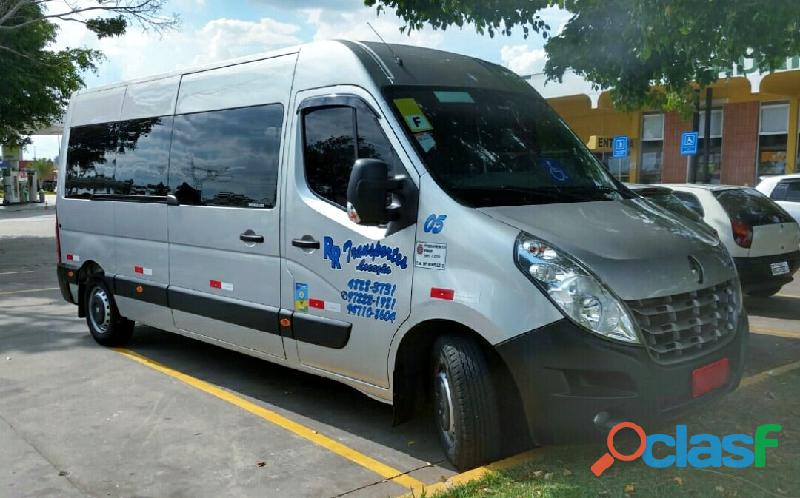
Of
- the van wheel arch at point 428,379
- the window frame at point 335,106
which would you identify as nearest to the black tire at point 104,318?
the window frame at point 335,106

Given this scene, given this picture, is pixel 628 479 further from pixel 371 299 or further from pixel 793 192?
pixel 793 192

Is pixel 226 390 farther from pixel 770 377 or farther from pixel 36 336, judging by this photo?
pixel 770 377

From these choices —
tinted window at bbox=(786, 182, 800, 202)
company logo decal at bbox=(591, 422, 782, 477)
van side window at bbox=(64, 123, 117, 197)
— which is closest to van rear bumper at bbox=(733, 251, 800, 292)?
tinted window at bbox=(786, 182, 800, 202)

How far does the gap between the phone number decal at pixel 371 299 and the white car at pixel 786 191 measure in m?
9.62

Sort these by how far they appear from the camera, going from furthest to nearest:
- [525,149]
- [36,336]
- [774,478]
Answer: [36,336] < [525,149] < [774,478]

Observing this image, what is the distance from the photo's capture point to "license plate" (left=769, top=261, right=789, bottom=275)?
8.80 meters

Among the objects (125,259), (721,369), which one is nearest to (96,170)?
(125,259)

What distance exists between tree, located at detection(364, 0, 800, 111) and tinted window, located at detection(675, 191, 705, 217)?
1338 mm

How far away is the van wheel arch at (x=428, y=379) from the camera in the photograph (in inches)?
150

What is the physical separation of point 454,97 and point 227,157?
6.28 ft

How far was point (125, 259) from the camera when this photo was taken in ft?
22.2

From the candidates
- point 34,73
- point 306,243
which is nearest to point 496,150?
point 306,243

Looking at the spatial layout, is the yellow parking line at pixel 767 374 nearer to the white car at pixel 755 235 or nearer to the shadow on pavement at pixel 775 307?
the shadow on pavement at pixel 775 307

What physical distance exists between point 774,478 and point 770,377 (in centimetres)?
191
